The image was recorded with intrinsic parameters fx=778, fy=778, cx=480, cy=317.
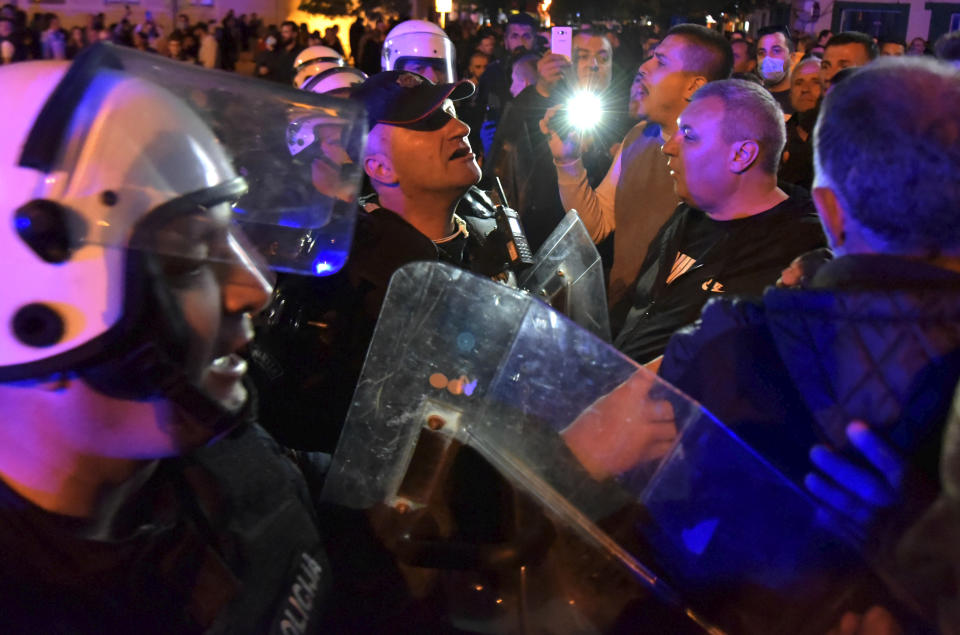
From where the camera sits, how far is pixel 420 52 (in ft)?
17.5

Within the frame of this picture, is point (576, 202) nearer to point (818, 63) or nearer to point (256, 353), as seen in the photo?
A: point (256, 353)

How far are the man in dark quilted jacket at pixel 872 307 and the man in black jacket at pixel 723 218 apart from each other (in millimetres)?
1272

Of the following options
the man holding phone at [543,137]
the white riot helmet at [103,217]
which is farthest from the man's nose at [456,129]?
the man holding phone at [543,137]

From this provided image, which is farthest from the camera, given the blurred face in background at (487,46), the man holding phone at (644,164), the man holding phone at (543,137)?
the blurred face in background at (487,46)

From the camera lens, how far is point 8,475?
1.37 metres

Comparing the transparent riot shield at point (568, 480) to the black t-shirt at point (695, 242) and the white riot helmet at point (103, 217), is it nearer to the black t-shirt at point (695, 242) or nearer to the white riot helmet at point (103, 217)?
the white riot helmet at point (103, 217)

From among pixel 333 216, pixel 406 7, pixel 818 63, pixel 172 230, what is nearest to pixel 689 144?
pixel 333 216

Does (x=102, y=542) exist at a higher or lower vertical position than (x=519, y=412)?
lower

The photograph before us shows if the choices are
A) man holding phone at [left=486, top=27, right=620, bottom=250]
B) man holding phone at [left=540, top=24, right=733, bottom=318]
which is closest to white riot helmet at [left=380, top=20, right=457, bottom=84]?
man holding phone at [left=486, top=27, right=620, bottom=250]

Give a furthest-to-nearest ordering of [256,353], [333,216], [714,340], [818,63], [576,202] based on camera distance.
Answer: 1. [818,63]
2. [576,202]
3. [256,353]
4. [333,216]
5. [714,340]

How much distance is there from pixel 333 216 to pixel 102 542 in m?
0.83

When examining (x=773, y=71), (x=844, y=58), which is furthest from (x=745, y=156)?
(x=773, y=71)

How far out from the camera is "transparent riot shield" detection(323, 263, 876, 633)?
4.20 ft

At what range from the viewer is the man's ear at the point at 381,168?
9.62 ft
